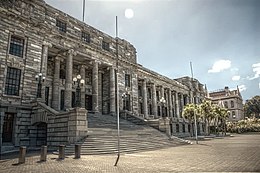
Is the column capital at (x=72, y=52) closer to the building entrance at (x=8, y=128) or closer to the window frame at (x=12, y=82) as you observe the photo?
the window frame at (x=12, y=82)

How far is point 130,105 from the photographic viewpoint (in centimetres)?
3434

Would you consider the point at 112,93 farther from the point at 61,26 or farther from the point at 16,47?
the point at 16,47

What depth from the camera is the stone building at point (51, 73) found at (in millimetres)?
18969

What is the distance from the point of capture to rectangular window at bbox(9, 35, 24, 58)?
830 inches

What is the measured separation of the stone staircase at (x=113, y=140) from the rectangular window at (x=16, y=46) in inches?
395

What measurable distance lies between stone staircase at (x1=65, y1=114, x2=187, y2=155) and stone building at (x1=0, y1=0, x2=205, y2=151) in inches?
57.3

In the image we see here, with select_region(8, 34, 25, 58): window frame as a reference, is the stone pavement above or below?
below

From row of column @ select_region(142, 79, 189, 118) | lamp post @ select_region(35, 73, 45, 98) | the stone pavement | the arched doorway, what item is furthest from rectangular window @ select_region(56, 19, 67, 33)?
the stone pavement

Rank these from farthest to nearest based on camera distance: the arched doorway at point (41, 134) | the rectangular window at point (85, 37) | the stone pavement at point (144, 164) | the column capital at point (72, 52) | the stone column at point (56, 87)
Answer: the rectangular window at point (85, 37)
the column capital at point (72, 52)
the stone column at point (56, 87)
the arched doorway at point (41, 134)
the stone pavement at point (144, 164)

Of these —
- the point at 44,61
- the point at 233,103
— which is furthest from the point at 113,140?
the point at 233,103

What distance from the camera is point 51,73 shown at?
27.8m

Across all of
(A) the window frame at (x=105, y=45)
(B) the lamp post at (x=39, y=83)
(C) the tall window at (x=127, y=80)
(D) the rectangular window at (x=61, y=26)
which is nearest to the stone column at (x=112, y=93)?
(A) the window frame at (x=105, y=45)

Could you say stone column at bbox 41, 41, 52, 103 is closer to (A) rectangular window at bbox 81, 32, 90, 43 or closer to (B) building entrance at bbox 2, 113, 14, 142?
(B) building entrance at bbox 2, 113, 14, 142

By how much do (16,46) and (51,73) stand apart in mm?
6889
